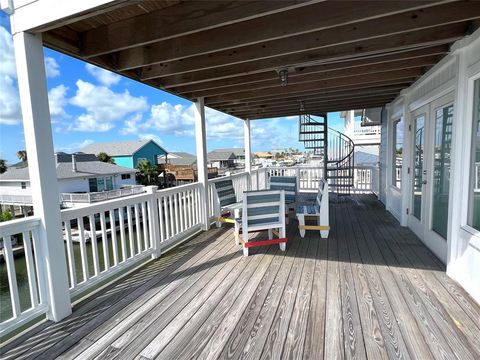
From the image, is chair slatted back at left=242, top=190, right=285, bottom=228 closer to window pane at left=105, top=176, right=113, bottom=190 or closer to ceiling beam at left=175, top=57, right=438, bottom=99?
ceiling beam at left=175, top=57, right=438, bottom=99

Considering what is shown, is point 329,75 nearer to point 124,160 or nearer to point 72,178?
point 72,178

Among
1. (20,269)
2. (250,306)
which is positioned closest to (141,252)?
(250,306)

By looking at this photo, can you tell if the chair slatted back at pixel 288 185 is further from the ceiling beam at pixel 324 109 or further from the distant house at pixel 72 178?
the distant house at pixel 72 178

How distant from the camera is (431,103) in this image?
331 centimetres

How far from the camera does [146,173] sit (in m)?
25.2

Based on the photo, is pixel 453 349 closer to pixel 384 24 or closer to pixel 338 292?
pixel 338 292

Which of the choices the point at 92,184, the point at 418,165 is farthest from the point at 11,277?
the point at 92,184

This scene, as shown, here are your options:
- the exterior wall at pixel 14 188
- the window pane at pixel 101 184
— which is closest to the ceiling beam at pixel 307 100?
the exterior wall at pixel 14 188

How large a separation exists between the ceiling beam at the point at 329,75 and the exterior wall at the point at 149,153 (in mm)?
25392

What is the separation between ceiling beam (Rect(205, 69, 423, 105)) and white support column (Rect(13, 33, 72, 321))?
2.96 meters

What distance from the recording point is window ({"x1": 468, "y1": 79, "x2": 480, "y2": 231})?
7.37 ft

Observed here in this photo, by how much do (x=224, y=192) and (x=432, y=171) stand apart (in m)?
3.15

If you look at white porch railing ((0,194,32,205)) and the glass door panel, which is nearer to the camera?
the glass door panel

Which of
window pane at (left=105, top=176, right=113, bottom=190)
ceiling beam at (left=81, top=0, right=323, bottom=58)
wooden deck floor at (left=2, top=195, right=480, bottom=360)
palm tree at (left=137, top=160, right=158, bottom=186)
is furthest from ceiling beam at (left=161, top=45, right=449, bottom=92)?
palm tree at (left=137, top=160, right=158, bottom=186)
